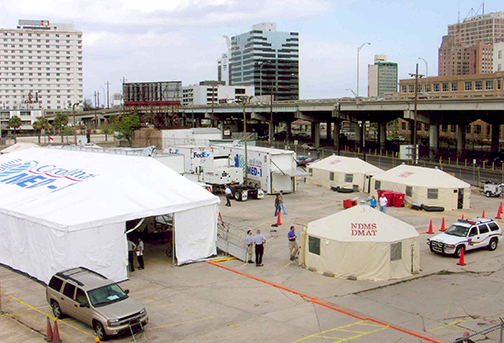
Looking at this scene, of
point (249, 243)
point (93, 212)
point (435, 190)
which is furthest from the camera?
point (435, 190)

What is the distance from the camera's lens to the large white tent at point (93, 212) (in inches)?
665

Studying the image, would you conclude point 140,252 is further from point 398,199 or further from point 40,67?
point 40,67

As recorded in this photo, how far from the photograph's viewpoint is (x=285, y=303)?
51.4ft

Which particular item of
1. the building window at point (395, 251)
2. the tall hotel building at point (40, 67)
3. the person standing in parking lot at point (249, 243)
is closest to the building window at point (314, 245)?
the person standing in parking lot at point (249, 243)

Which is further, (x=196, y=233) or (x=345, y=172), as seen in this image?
(x=345, y=172)

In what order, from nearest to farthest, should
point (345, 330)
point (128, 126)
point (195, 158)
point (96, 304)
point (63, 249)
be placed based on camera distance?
point (96, 304) → point (345, 330) → point (63, 249) → point (195, 158) → point (128, 126)

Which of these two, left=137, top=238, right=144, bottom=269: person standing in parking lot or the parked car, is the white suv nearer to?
left=137, top=238, right=144, bottom=269: person standing in parking lot

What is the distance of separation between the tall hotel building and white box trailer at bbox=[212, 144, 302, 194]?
145 m

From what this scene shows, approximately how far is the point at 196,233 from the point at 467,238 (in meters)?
11.9

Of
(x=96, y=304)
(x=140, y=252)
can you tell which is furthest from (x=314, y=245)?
(x=96, y=304)

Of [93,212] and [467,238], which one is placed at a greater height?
[93,212]

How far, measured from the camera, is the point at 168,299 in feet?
52.1

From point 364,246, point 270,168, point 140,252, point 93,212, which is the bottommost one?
point 140,252

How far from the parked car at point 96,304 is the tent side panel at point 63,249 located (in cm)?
207
